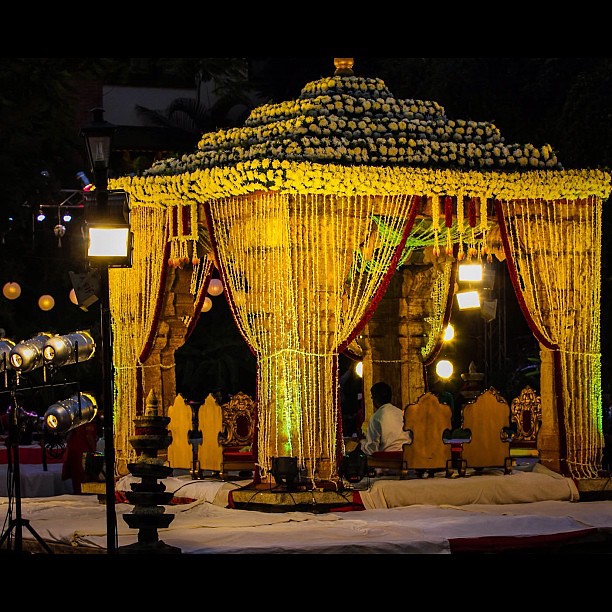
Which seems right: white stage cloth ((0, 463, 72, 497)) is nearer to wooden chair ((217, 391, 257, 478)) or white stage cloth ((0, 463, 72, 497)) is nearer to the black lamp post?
wooden chair ((217, 391, 257, 478))

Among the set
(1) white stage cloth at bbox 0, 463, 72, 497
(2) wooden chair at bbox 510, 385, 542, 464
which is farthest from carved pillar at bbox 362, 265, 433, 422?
(1) white stage cloth at bbox 0, 463, 72, 497

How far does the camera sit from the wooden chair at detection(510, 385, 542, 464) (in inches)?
598

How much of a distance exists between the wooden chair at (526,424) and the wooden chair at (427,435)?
1.89m

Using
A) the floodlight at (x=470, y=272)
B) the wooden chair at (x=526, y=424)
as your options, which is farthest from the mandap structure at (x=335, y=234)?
the wooden chair at (x=526, y=424)

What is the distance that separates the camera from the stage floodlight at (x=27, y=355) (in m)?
11.6

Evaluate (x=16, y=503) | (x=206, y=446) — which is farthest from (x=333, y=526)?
(x=206, y=446)

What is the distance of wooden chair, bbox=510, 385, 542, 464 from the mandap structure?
112 cm

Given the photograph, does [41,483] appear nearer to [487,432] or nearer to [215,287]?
[487,432]

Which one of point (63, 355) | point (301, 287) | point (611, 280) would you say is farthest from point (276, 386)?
point (611, 280)

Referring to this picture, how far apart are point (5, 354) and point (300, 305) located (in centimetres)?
268

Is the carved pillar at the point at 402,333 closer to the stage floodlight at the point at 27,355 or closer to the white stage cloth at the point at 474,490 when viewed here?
the white stage cloth at the point at 474,490

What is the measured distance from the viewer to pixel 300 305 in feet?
42.0

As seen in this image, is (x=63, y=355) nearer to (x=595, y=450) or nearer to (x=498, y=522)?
(x=498, y=522)

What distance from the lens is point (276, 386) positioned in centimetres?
1283
